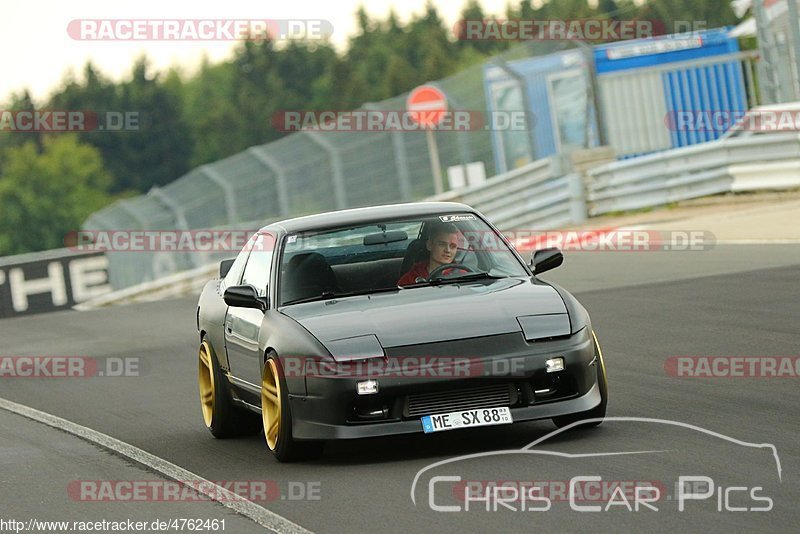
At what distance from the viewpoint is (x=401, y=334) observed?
309 inches

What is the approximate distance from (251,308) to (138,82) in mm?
145958

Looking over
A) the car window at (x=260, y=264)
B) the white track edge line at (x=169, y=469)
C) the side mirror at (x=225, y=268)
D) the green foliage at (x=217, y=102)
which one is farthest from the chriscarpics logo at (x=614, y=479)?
the green foliage at (x=217, y=102)

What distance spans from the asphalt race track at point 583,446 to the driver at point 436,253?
Result: 36.4 inches

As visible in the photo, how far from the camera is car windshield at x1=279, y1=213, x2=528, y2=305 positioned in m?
8.92

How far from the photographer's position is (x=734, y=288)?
1495cm

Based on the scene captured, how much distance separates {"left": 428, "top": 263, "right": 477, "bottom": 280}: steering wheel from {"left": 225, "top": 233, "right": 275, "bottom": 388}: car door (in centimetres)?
95

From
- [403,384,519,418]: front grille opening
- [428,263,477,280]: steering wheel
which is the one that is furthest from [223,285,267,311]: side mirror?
[403,384,519,418]: front grille opening

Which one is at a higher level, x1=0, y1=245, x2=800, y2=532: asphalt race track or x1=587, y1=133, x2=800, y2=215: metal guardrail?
x1=0, y1=245, x2=800, y2=532: asphalt race track

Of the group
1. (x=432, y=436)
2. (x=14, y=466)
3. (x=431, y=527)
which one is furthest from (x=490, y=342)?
(x=14, y=466)

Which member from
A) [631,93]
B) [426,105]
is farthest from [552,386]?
[631,93]

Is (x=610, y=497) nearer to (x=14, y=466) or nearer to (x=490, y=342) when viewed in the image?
(x=490, y=342)

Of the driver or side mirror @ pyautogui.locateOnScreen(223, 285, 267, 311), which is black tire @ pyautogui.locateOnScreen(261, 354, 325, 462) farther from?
the driver

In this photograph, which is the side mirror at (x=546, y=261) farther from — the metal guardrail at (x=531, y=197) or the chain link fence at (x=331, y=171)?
the chain link fence at (x=331, y=171)

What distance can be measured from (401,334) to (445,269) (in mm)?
1184
